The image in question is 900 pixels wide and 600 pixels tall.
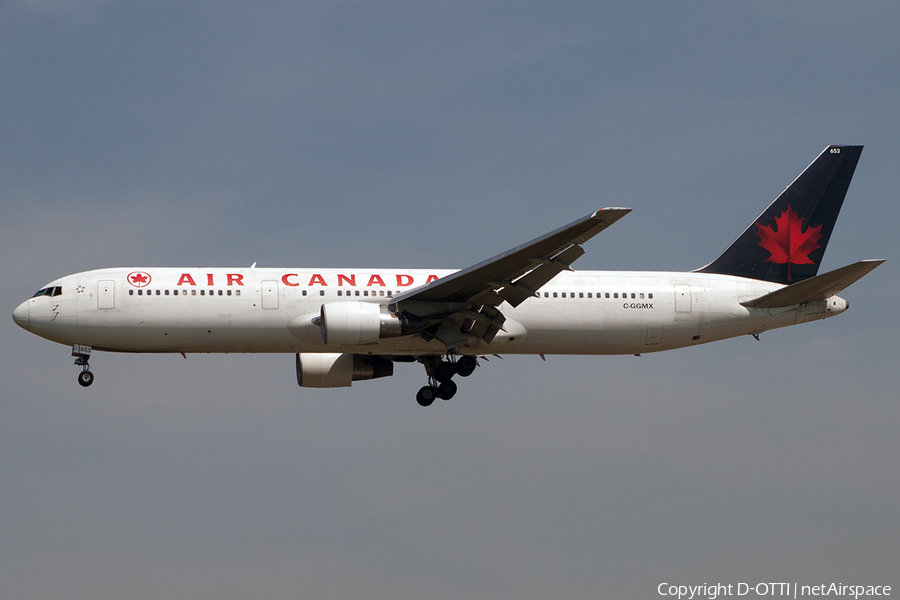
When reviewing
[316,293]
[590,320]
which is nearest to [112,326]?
[316,293]

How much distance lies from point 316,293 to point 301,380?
432 centimetres

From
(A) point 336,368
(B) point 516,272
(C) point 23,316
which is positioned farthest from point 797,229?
(C) point 23,316

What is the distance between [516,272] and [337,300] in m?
6.11

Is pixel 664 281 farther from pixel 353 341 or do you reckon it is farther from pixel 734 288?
pixel 353 341

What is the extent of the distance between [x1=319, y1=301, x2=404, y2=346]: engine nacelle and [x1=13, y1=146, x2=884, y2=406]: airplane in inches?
1.2

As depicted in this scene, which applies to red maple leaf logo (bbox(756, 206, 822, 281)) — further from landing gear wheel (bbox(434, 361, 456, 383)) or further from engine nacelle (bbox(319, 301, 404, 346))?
engine nacelle (bbox(319, 301, 404, 346))

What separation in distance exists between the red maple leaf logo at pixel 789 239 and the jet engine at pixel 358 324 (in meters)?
14.2

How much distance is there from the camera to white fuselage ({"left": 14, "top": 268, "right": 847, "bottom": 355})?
1320 inches

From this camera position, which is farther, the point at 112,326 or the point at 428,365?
the point at 428,365

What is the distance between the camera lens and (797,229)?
39.2 metres

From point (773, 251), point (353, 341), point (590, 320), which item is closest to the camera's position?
point (353, 341)

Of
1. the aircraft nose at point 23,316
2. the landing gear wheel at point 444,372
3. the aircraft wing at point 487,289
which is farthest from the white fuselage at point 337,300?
the landing gear wheel at point 444,372

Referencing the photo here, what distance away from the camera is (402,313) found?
3325 cm

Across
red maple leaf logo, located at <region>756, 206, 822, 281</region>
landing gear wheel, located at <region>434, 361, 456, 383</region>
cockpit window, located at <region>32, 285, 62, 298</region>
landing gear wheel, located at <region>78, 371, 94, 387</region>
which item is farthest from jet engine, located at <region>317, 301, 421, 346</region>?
red maple leaf logo, located at <region>756, 206, 822, 281</region>
